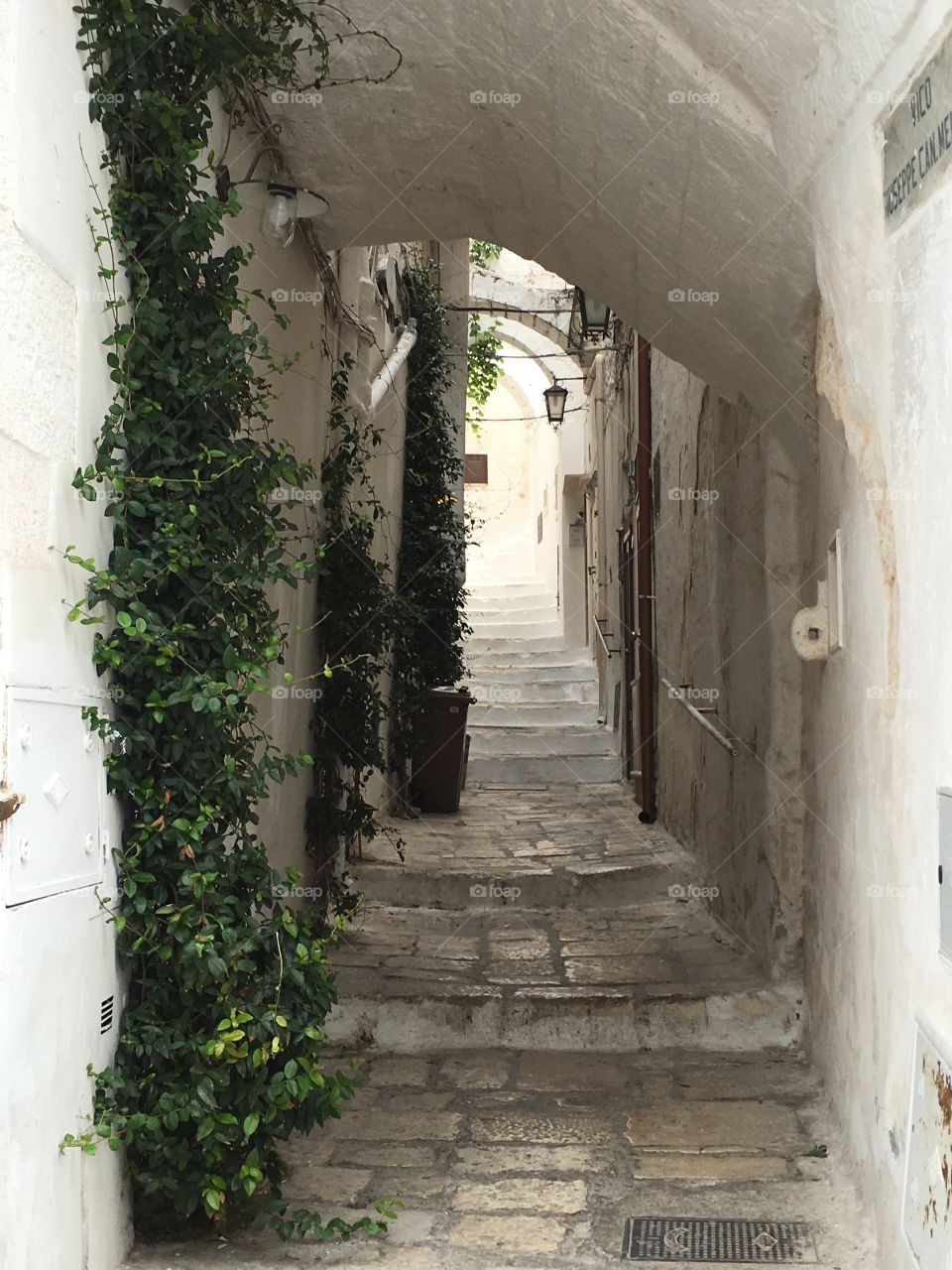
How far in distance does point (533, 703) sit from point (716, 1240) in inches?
367

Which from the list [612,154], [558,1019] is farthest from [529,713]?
[612,154]

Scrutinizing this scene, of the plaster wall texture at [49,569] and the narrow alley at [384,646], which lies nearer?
the plaster wall texture at [49,569]

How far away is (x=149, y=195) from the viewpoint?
104 inches

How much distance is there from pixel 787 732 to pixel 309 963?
7.10ft

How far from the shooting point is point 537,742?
10820 millimetres

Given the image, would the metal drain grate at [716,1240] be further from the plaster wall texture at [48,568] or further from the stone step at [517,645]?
the stone step at [517,645]

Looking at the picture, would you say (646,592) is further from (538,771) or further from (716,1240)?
(716,1240)

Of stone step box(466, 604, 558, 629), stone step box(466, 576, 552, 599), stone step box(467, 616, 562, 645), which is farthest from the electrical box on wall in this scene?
stone step box(466, 576, 552, 599)

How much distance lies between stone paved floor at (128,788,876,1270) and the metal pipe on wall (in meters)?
2.32

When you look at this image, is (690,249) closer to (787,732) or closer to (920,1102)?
(787,732)

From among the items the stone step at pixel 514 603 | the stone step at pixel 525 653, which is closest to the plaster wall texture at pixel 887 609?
the stone step at pixel 525 653

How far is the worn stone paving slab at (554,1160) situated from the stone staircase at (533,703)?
20.1ft

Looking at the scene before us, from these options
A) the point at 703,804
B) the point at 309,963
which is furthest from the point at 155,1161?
the point at 703,804

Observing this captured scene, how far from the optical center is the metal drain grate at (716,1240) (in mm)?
2660
